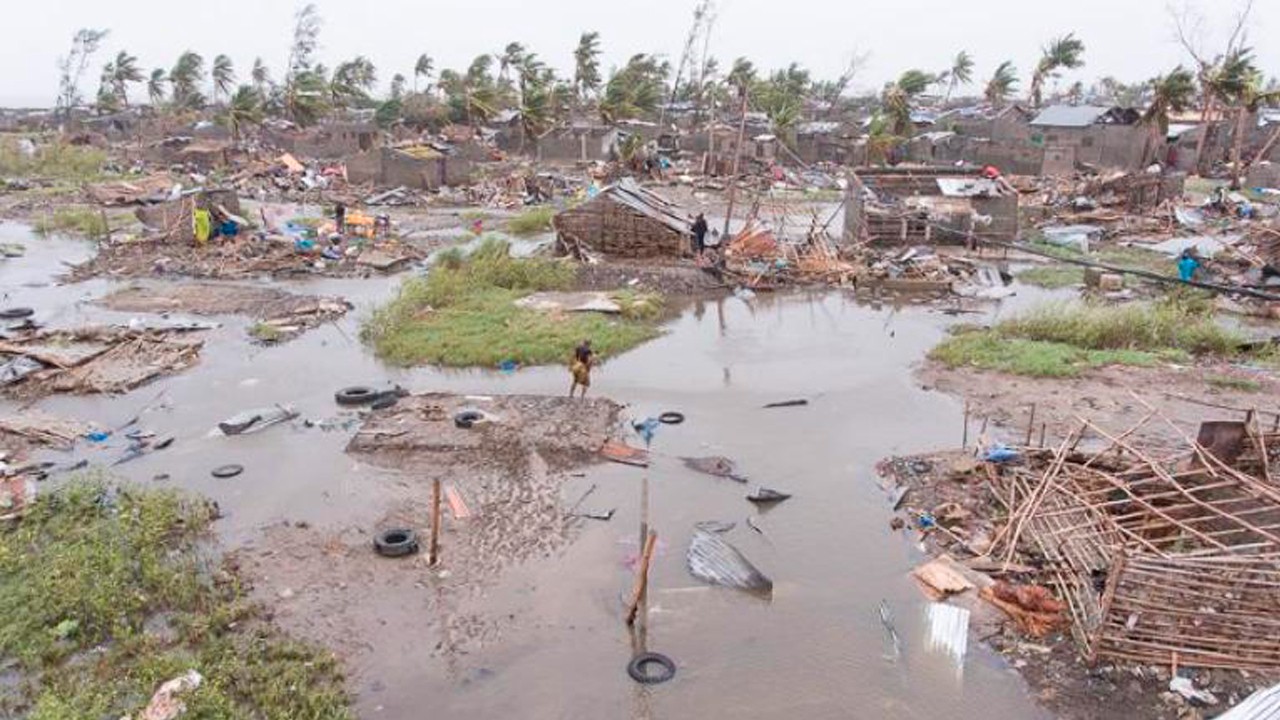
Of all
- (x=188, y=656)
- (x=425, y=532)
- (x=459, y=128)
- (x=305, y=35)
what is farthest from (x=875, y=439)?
(x=305, y=35)

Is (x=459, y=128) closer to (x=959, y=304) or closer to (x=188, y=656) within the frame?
(x=959, y=304)

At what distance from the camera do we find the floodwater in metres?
6.43

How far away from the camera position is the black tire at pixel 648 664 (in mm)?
6492

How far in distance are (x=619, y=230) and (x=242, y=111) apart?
29.6 meters

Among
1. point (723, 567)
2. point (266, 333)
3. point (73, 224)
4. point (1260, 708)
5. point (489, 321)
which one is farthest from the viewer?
point (73, 224)

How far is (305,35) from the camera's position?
2216 inches

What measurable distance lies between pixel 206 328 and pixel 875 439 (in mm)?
12146

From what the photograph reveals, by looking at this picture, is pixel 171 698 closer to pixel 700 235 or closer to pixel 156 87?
pixel 700 235

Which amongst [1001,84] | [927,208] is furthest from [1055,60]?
[927,208]

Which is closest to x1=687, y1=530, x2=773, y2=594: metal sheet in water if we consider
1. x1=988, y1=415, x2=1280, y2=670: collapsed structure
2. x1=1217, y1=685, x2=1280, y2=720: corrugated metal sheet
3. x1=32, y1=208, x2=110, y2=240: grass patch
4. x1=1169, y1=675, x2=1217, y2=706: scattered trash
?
x1=988, y1=415, x2=1280, y2=670: collapsed structure

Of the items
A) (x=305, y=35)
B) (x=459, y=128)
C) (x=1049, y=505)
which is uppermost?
(x=305, y=35)

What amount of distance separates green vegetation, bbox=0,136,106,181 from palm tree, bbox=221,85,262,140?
6.22m

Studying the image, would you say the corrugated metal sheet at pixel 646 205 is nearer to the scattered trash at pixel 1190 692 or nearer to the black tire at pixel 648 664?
the black tire at pixel 648 664

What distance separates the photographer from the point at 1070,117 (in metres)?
39.0
